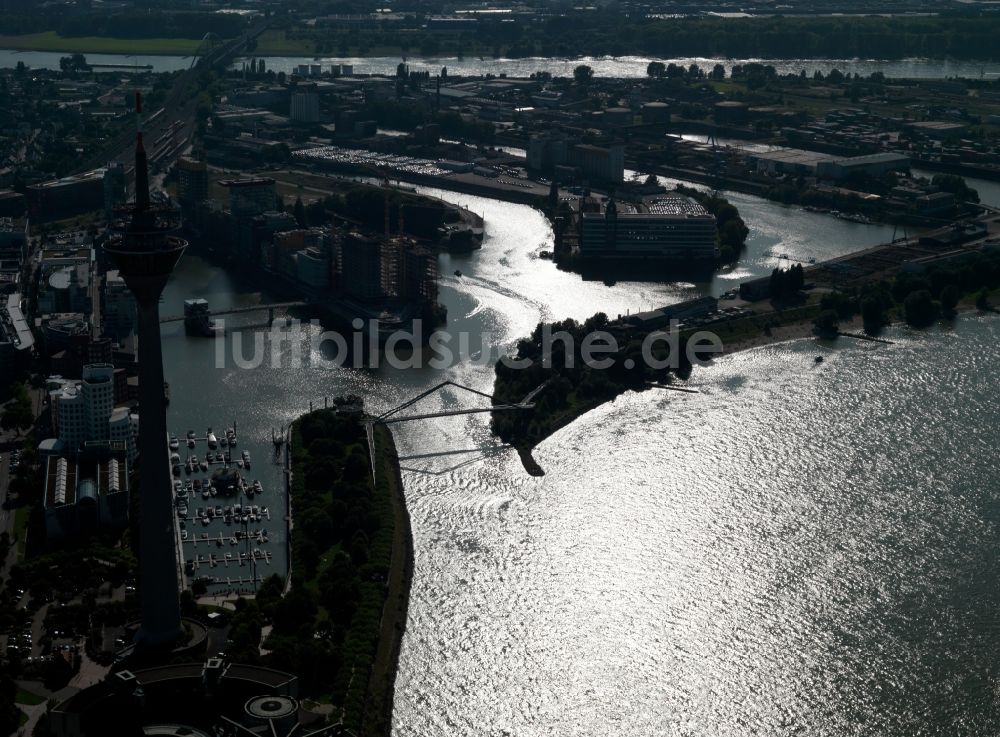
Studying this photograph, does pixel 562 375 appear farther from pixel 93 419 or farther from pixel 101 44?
pixel 101 44

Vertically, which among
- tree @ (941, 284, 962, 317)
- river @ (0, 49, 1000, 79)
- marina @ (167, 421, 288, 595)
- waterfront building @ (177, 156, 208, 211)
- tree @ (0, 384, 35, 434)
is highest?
river @ (0, 49, 1000, 79)

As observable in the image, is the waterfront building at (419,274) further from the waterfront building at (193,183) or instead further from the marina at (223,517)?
the waterfront building at (193,183)

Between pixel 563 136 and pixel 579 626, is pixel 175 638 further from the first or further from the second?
pixel 563 136

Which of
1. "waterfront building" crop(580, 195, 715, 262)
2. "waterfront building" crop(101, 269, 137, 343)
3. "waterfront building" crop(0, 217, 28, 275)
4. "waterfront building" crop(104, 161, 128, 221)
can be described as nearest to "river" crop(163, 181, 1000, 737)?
"waterfront building" crop(101, 269, 137, 343)

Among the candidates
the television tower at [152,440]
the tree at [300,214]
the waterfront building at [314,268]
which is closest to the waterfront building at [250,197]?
the tree at [300,214]

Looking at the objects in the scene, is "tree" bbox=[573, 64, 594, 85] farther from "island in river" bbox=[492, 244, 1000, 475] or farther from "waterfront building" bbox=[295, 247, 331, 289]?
"waterfront building" bbox=[295, 247, 331, 289]

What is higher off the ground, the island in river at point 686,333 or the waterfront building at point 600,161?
the waterfront building at point 600,161
